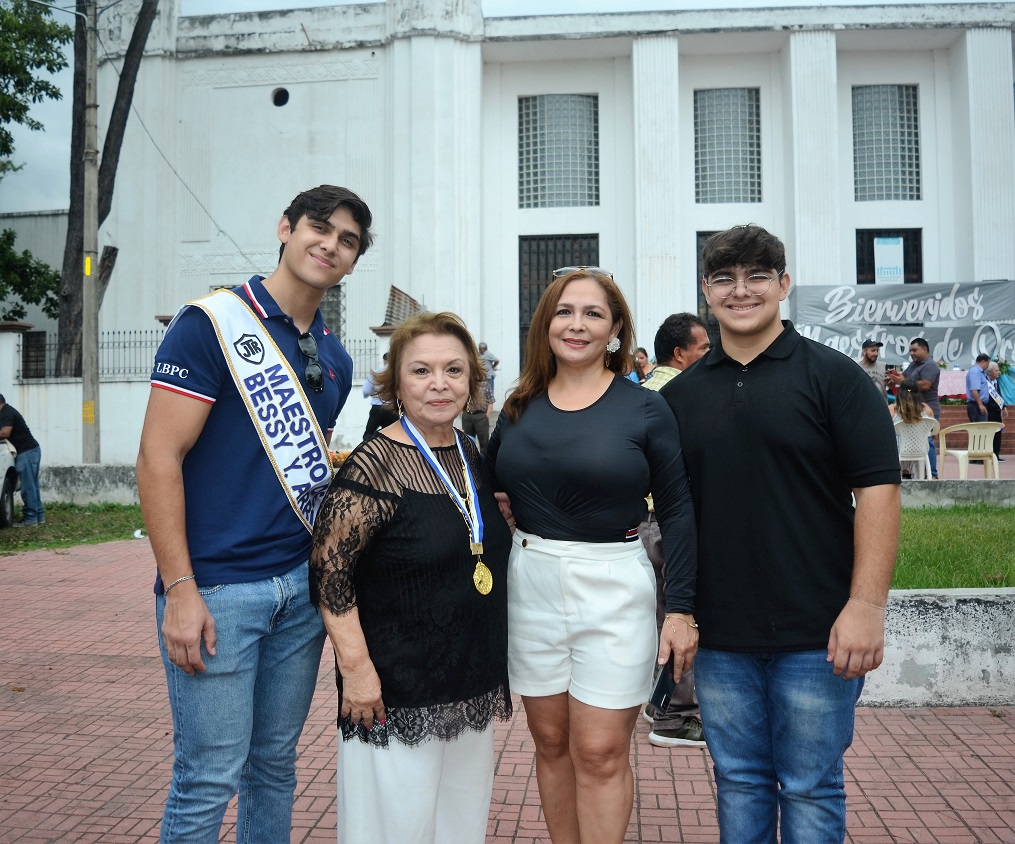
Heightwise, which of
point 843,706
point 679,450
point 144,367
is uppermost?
point 144,367

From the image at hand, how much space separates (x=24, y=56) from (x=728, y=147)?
683 inches

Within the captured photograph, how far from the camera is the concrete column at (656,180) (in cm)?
2262

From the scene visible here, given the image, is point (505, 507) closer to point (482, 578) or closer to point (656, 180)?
point (482, 578)

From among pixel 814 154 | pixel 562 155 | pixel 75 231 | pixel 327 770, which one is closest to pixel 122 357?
pixel 75 231

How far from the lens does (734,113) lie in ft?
78.0

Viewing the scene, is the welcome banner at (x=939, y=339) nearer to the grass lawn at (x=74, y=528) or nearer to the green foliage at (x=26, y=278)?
the grass lawn at (x=74, y=528)

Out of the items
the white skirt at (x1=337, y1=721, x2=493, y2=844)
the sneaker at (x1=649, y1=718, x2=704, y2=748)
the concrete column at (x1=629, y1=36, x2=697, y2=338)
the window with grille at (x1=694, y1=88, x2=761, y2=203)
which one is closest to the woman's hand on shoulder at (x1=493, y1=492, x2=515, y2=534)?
the white skirt at (x1=337, y1=721, x2=493, y2=844)

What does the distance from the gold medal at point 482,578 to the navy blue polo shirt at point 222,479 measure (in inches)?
20.2

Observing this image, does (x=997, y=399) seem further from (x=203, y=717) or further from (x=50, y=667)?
(x=203, y=717)

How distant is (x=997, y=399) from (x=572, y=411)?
16.2 meters

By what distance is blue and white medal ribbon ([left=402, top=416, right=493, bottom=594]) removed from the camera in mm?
2559

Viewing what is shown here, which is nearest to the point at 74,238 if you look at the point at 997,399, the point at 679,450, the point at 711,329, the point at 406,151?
the point at 406,151

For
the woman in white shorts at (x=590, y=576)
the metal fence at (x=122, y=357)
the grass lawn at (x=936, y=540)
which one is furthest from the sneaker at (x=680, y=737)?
the metal fence at (x=122, y=357)

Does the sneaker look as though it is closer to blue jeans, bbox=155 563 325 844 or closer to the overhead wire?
blue jeans, bbox=155 563 325 844
